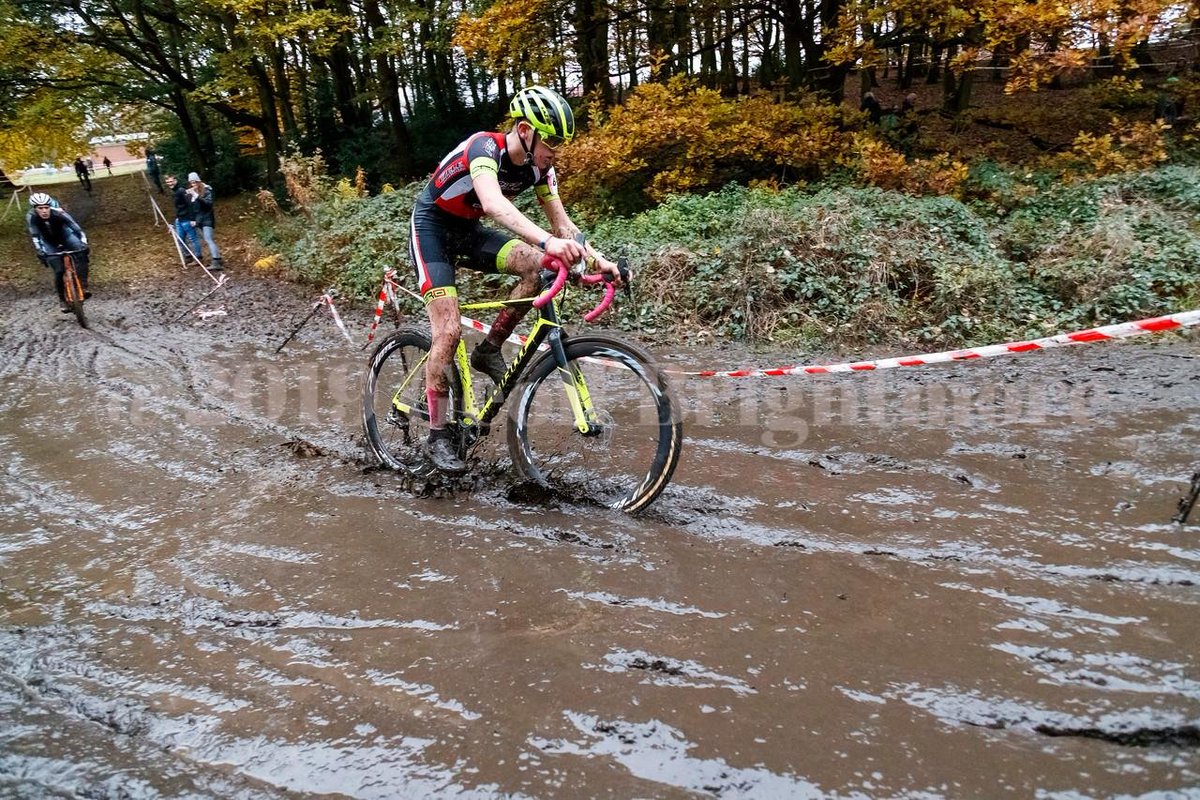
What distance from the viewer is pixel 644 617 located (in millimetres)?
2965

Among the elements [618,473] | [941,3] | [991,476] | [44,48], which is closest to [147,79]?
[44,48]

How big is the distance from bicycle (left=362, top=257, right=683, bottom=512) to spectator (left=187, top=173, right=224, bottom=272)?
1211 cm

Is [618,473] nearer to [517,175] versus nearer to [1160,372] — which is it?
[517,175]

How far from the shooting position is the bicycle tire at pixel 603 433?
383 cm

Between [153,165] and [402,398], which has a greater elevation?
[153,165]

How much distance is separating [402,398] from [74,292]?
890cm

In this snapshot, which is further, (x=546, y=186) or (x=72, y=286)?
(x=72, y=286)

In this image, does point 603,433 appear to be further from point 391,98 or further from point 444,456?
point 391,98

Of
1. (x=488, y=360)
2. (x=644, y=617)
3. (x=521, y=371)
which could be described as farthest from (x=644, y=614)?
(x=488, y=360)

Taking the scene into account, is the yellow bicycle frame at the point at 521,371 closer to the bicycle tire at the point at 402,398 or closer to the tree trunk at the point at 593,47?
the bicycle tire at the point at 402,398

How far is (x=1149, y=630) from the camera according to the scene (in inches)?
103

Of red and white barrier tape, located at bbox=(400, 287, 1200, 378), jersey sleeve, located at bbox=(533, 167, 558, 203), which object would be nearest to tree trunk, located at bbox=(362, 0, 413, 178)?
red and white barrier tape, located at bbox=(400, 287, 1200, 378)

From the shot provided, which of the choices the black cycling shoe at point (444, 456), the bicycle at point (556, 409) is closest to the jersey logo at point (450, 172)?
the bicycle at point (556, 409)

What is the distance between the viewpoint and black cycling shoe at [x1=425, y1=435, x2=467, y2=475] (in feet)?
14.6
